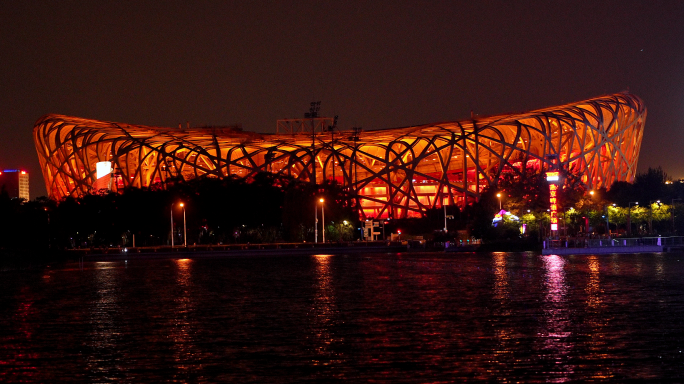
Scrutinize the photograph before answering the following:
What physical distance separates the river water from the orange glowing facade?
71.0m

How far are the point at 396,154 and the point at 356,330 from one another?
90.5 metres

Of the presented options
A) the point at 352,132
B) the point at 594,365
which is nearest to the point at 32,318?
the point at 594,365

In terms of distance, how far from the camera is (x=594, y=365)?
1656 cm

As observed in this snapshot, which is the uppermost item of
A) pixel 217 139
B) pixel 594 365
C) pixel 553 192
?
pixel 217 139

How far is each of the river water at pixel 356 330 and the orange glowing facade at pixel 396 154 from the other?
7099 cm

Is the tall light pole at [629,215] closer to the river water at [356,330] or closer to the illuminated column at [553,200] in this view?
the illuminated column at [553,200]

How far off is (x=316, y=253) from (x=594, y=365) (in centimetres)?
6328

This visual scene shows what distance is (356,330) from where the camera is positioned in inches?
878

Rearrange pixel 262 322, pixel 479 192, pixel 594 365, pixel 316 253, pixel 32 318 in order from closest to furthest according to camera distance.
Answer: pixel 594 365 → pixel 262 322 → pixel 32 318 → pixel 316 253 → pixel 479 192

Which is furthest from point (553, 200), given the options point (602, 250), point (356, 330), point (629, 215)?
point (356, 330)

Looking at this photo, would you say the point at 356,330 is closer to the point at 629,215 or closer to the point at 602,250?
the point at 602,250

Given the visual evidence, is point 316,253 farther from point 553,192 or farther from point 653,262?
point 653,262

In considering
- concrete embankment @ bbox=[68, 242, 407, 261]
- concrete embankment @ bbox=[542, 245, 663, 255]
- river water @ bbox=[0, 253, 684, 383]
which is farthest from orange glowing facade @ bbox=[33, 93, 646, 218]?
river water @ bbox=[0, 253, 684, 383]

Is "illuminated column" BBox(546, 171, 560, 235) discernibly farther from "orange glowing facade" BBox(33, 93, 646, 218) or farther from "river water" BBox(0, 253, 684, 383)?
"orange glowing facade" BBox(33, 93, 646, 218)
